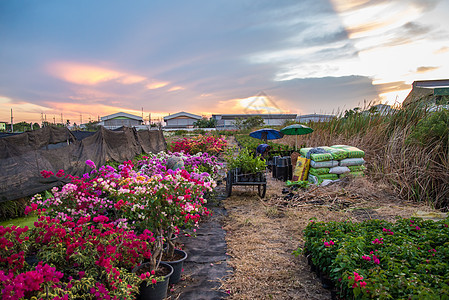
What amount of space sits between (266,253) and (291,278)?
65 centimetres

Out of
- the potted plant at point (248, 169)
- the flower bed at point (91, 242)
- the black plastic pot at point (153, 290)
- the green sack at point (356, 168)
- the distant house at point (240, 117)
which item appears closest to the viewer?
the flower bed at point (91, 242)

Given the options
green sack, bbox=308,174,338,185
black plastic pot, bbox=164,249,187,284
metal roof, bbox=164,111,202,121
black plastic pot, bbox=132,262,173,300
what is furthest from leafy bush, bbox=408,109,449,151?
metal roof, bbox=164,111,202,121

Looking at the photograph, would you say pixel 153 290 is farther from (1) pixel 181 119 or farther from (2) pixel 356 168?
(1) pixel 181 119

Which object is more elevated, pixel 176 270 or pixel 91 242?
pixel 91 242

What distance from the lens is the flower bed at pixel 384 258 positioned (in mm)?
2100

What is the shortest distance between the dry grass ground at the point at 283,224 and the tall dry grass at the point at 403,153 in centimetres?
50

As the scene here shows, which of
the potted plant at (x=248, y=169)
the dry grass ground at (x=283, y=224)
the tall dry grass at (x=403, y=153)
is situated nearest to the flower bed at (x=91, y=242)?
the dry grass ground at (x=283, y=224)

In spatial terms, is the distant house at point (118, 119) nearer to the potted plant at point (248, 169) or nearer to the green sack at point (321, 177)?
the potted plant at point (248, 169)

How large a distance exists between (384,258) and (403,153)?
16.7ft

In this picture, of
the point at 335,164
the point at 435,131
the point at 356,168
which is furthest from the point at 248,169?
the point at 435,131

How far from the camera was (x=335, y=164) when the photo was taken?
7570mm

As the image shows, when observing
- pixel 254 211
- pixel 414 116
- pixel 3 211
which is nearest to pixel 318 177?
pixel 254 211

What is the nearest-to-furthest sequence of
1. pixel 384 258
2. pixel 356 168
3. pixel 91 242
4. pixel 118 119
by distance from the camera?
pixel 91 242 → pixel 384 258 → pixel 356 168 → pixel 118 119

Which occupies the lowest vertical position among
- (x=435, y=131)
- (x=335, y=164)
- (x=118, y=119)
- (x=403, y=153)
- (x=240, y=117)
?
(x=335, y=164)
